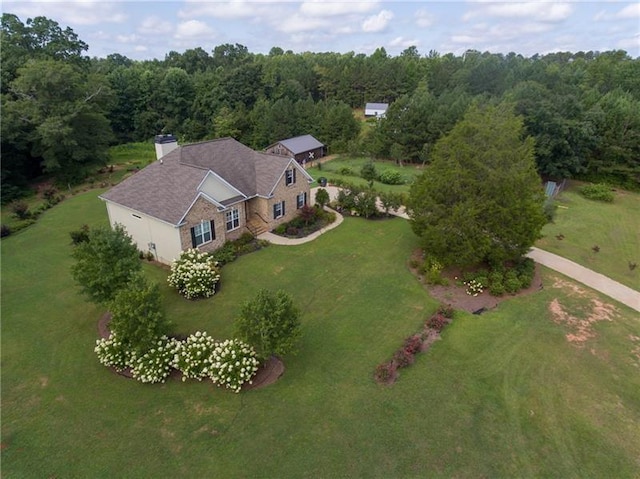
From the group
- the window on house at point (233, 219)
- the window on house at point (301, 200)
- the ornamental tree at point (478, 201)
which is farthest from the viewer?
the window on house at point (301, 200)

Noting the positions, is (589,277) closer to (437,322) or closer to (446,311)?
(446,311)

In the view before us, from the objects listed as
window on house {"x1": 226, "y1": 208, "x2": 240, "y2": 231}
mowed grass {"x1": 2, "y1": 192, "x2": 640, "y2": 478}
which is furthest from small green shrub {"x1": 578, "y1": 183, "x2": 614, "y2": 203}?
window on house {"x1": 226, "y1": 208, "x2": 240, "y2": 231}

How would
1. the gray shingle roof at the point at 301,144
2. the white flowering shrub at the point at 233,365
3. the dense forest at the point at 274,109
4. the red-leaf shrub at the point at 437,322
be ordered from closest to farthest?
the white flowering shrub at the point at 233,365 → the red-leaf shrub at the point at 437,322 → the dense forest at the point at 274,109 → the gray shingle roof at the point at 301,144

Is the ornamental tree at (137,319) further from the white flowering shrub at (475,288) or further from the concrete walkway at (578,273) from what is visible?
the white flowering shrub at (475,288)

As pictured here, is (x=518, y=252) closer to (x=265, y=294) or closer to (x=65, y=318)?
(x=265, y=294)

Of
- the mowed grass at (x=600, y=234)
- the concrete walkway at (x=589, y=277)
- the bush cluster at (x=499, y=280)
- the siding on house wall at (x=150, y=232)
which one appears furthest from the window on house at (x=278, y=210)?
the mowed grass at (x=600, y=234)

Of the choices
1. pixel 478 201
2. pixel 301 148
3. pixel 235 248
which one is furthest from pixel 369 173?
pixel 235 248

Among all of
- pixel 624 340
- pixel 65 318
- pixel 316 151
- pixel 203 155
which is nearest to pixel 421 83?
pixel 316 151
